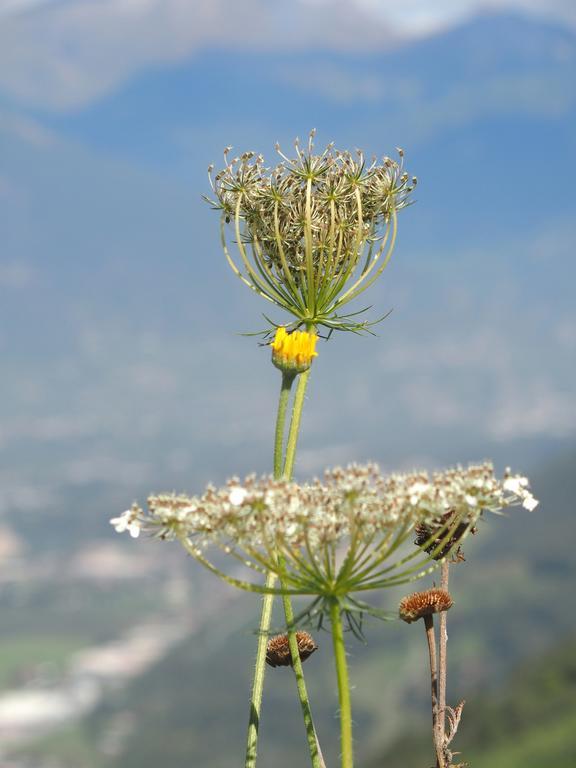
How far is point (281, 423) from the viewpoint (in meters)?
5.31

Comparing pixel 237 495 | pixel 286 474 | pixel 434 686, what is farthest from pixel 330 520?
pixel 434 686

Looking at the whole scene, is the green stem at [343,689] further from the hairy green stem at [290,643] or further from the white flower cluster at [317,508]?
the white flower cluster at [317,508]

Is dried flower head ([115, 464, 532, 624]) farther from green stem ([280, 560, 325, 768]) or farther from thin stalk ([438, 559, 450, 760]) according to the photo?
thin stalk ([438, 559, 450, 760])

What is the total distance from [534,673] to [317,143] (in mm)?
189973

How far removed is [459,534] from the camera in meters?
4.77

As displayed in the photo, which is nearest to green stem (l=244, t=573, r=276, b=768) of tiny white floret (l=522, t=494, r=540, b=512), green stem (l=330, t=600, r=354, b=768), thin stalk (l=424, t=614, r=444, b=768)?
green stem (l=330, t=600, r=354, b=768)

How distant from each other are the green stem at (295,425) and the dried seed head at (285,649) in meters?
0.91

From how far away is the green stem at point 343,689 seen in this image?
4098 millimetres

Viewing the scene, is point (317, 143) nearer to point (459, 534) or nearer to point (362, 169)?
point (362, 169)

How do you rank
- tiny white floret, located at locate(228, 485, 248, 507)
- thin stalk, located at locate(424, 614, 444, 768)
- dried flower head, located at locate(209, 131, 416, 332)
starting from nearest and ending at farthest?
tiny white floret, located at locate(228, 485, 248, 507), thin stalk, located at locate(424, 614, 444, 768), dried flower head, located at locate(209, 131, 416, 332)

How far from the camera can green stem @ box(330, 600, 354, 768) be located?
4.10 metres

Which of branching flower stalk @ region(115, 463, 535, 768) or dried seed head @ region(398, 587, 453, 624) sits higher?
dried seed head @ region(398, 587, 453, 624)

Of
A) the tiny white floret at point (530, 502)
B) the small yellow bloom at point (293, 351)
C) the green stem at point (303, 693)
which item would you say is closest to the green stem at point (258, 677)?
the green stem at point (303, 693)

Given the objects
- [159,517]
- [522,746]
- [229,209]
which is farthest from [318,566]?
[522,746]
